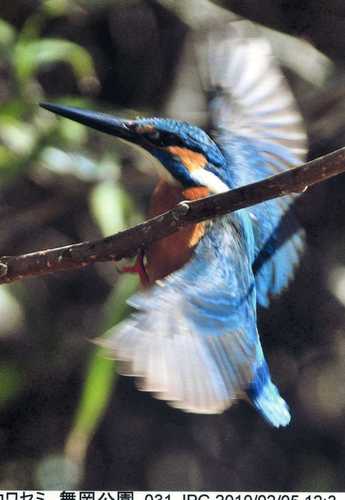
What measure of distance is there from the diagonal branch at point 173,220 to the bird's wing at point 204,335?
0.07 m

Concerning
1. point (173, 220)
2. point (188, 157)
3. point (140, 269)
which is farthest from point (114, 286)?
point (173, 220)

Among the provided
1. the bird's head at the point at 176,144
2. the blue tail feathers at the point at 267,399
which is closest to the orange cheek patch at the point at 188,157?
the bird's head at the point at 176,144

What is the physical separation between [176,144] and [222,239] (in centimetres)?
11

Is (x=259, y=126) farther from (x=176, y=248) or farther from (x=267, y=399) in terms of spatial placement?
(x=267, y=399)

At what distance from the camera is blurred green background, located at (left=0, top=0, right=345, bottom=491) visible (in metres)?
0.99

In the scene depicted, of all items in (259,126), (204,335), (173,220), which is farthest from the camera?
(259,126)

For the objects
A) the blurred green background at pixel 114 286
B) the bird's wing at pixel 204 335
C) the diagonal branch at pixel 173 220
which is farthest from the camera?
the blurred green background at pixel 114 286

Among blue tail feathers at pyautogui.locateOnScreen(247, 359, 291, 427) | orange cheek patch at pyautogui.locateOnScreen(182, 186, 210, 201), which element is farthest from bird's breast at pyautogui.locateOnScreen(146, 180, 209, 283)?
blue tail feathers at pyautogui.locateOnScreen(247, 359, 291, 427)

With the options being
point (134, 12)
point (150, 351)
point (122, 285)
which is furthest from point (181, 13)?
point (150, 351)

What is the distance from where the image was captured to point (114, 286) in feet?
3.22

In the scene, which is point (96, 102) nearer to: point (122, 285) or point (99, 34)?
point (99, 34)

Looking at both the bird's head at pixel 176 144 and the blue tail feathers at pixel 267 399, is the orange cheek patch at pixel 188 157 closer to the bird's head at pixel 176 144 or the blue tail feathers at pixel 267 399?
the bird's head at pixel 176 144

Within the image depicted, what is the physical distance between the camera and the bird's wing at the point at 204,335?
30.4 inches

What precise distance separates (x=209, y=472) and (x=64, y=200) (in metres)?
0.37
